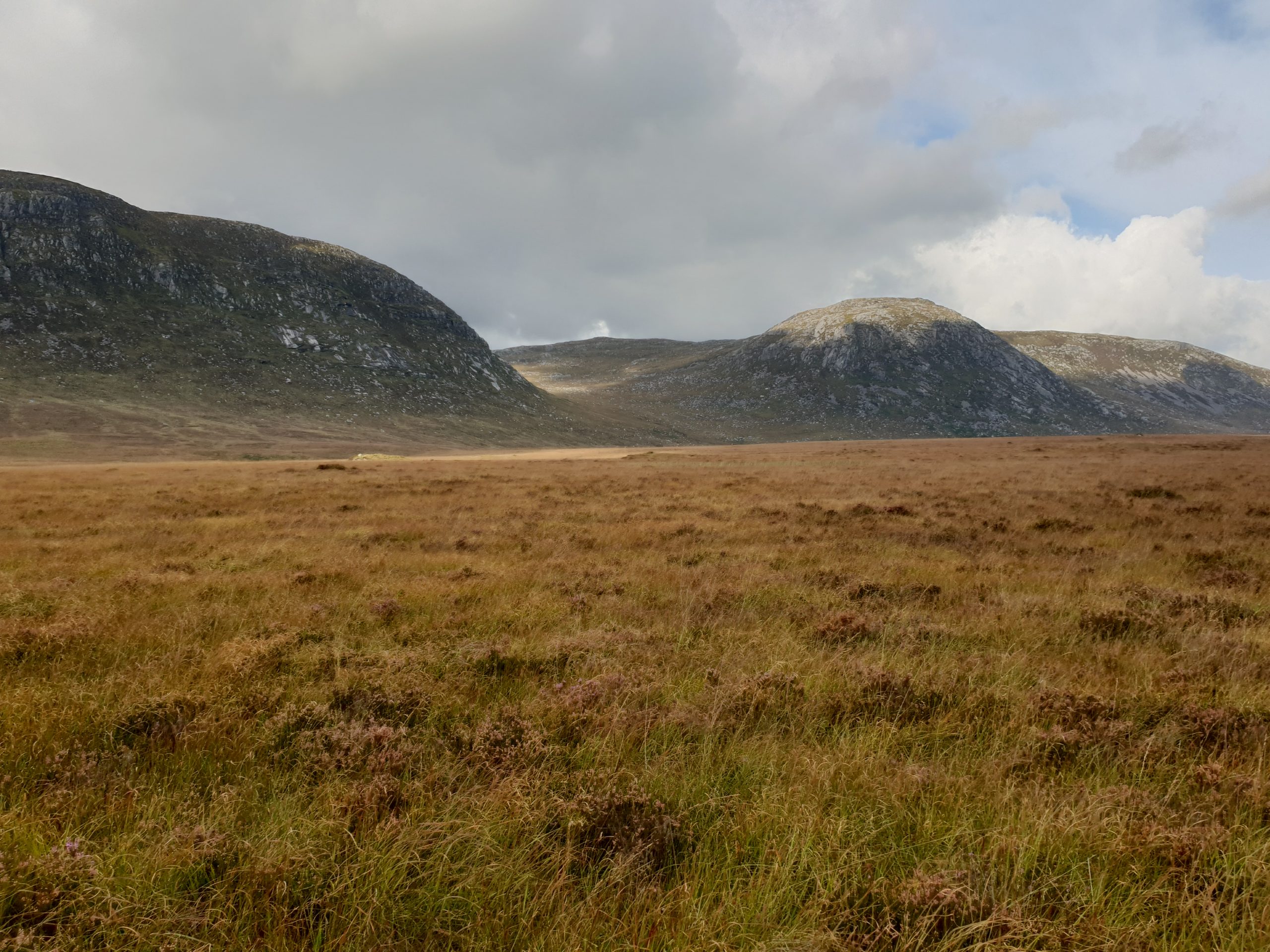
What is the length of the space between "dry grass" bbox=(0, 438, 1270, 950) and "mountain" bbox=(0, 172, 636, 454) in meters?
70.5

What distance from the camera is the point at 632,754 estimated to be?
4.41 m

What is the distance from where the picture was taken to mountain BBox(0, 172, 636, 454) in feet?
260

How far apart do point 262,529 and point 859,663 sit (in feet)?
48.9

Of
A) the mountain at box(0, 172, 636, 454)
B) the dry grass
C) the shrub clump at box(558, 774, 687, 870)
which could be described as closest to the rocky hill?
the mountain at box(0, 172, 636, 454)

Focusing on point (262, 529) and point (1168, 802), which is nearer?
point (1168, 802)

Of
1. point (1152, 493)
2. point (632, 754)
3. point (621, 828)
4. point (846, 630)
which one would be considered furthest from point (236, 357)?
point (621, 828)

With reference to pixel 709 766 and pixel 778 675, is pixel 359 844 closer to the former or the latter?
pixel 709 766

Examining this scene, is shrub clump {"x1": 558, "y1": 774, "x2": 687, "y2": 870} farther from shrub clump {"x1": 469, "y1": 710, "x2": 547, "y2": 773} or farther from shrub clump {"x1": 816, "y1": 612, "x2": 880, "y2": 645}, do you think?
shrub clump {"x1": 816, "y1": 612, "x2": 880, "y2": 645}

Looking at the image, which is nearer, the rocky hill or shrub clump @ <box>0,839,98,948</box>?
shrub clump @ <box>0,839,98,948</box>

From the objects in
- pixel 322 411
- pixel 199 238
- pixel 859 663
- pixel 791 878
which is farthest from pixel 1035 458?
pixel 199 238

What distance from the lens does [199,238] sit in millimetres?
130500

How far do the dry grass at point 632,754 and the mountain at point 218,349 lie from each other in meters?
70.5

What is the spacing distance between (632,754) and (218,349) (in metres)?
129

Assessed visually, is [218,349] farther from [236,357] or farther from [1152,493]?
[1152,493]
